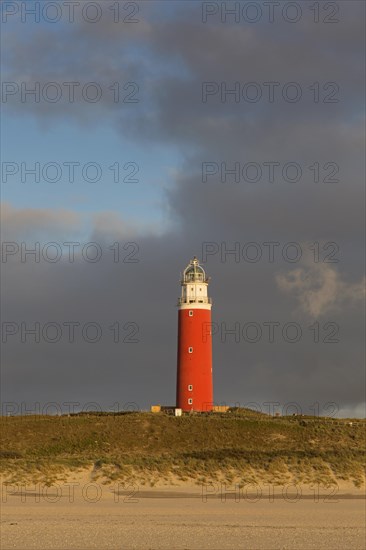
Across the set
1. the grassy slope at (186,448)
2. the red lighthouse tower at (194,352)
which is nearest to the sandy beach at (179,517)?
the grassy slope at (186,448)

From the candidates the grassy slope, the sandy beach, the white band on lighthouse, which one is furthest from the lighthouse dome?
the sandy beach

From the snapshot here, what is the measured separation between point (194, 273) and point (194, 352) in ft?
24.0

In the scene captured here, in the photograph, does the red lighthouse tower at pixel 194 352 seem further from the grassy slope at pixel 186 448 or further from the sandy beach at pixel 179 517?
the sandy beach at pixel 179 517

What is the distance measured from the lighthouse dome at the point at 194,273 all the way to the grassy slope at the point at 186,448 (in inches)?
465

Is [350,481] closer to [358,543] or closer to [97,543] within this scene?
[358,543]

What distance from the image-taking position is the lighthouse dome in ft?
245

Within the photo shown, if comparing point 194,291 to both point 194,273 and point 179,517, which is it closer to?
point 194,273

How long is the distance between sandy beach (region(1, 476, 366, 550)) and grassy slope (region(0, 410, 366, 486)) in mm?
1809

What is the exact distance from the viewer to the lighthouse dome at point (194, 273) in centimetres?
7481

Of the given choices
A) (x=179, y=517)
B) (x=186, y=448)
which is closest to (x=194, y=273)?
(x=186, y=448)

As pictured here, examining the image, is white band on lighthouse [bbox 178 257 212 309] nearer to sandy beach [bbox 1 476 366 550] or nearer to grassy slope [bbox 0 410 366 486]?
grassy slope [bbox 0 410 366 486]

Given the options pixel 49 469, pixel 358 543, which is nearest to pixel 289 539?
pixel 358 543

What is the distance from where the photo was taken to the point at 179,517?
34.1 m

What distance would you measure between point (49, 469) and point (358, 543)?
19421 mm
